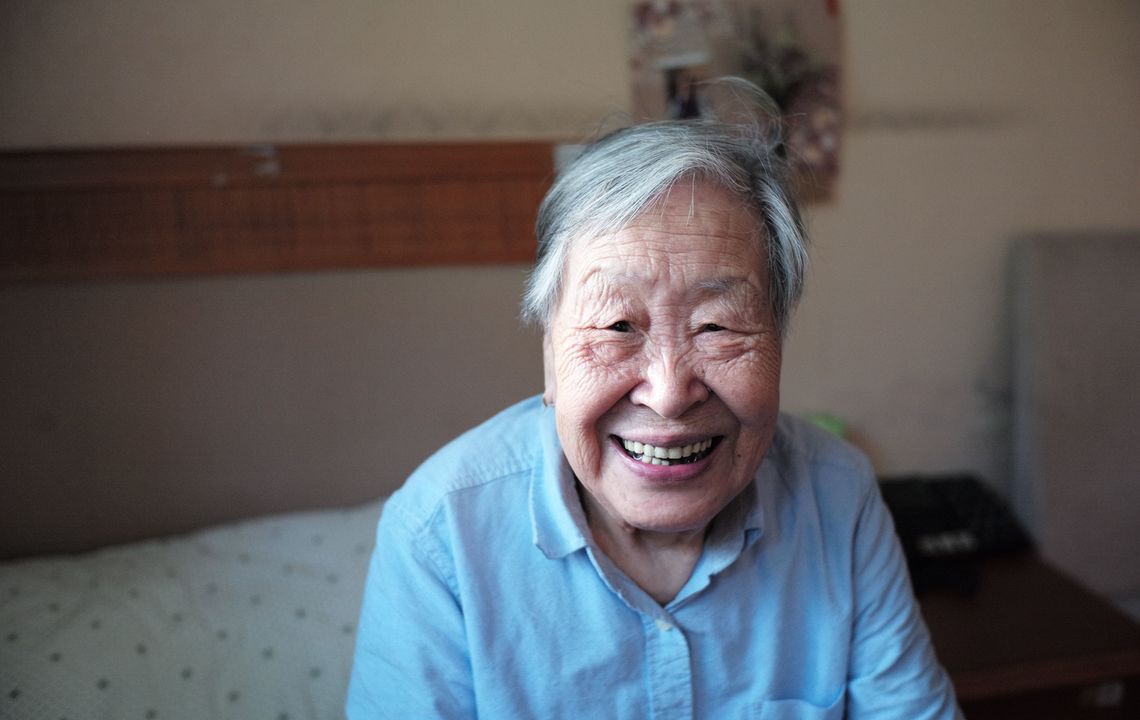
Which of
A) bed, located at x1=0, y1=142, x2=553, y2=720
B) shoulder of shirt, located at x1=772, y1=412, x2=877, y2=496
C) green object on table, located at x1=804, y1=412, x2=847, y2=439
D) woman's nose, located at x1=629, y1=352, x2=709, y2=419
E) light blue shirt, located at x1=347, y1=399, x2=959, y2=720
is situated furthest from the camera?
green object on table, located at x1=804, y1=412, x2=847, y2=439

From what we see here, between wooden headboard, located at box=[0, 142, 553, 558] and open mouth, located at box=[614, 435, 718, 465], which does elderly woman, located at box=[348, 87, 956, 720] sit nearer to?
open mouth, located at box=[614, 435, 718, 465]

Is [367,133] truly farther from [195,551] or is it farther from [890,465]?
[890,465]

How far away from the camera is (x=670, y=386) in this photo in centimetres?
81

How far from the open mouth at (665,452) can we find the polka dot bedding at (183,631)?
2.55 feet

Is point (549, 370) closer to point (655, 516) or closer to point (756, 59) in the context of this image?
point (655, 516)

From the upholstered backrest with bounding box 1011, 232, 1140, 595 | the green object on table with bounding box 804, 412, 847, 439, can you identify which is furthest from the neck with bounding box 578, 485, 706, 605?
the upholstered backrest with bounding box 1011, 232, 1140, 595

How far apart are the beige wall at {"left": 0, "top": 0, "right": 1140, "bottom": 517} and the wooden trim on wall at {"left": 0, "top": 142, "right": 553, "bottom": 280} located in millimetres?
50

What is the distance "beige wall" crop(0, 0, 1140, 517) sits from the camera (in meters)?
1.54

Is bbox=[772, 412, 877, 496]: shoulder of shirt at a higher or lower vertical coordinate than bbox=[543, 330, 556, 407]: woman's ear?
lower

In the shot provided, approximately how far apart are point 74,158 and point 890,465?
2.16 metres

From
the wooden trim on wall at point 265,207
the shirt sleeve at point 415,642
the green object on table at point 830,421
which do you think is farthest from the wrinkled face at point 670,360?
the green object on table at point 830,421

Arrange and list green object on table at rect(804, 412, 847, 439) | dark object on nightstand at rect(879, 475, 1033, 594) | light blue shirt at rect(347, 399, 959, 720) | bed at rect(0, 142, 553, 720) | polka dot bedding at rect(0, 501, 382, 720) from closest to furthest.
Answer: light blue shirt at rect(347, 399, 959, 720) < polka dot bedding at rect(0, 501, 382, 720) < bed at rect(0, 142, 553, 720) < dark object on nightstand at rect(879, 475, 1033, 594) < green object on table at rect(804, 412, 847, 439)

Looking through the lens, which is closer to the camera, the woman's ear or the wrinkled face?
the wrinkled face

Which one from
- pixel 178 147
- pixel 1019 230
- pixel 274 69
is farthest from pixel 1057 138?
pixel 178 147
